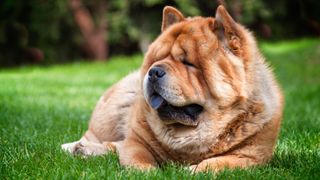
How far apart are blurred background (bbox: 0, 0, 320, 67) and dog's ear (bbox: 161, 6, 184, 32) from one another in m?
9.85

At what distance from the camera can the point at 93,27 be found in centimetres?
1494

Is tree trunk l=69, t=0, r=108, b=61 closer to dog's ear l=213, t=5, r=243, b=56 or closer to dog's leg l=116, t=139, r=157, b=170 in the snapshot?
dog's leg l=116, t=139, r=157, b=170

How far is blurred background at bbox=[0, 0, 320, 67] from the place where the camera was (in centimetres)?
1426

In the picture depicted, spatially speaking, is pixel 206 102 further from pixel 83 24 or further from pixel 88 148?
pixel 83 24

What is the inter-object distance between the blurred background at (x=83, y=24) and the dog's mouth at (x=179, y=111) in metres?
10.4

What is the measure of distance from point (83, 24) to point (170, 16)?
1128 cm

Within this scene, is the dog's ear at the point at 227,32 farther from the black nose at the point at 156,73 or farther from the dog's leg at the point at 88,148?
the dog's leg at the point at 88,148

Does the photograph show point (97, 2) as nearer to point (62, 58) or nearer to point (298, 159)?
point (62, 58)

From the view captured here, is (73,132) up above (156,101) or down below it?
below

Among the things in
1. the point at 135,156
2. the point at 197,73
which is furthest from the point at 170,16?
the point at 135,156

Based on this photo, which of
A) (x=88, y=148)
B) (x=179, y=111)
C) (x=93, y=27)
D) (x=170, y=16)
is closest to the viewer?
(x=179, y=111)

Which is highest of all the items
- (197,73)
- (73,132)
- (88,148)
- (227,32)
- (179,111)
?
(227,32)

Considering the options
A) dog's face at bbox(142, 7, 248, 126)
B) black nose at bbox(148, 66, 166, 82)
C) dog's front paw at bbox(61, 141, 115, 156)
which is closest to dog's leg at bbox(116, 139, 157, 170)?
dog's face at bbox(142, 7, 248, 126)

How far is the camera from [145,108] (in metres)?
3.56
